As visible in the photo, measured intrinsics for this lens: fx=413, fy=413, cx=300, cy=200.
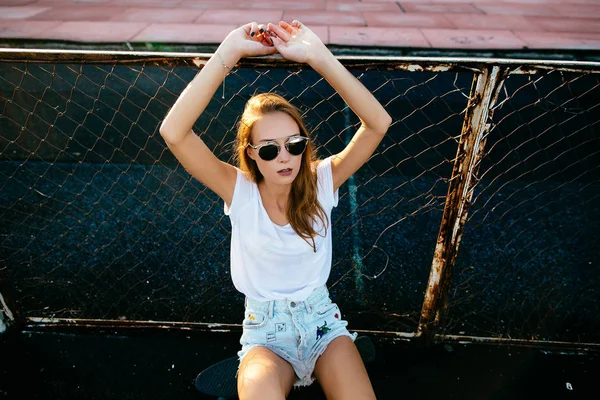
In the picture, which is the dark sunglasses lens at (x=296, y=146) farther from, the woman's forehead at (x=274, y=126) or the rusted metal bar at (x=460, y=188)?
the rusted metal bar at (x=460, y=188)

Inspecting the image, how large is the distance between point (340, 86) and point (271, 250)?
34.4 inches

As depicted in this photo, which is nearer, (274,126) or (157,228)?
(274,126)

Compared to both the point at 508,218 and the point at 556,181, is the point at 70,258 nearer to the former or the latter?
the point at 508,218

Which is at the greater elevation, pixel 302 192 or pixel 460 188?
pixel 302 192

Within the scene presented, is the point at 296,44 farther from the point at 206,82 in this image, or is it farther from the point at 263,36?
the point at 206,82

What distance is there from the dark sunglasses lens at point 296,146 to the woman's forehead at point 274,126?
0.05 metres

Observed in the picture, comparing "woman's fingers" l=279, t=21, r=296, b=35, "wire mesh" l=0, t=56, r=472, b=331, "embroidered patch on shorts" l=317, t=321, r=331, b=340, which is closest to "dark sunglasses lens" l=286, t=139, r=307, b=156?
"wire mesh" l=0, t=56, r=472, b=331

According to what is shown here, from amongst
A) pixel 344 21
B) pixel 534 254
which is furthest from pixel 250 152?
pixel 344 21

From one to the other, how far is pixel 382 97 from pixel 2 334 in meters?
5.23

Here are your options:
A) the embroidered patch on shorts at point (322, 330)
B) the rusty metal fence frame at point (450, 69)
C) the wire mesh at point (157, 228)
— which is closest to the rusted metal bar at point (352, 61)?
the rusty metal fence frame at point (450, 69)

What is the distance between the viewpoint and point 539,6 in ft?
32.3

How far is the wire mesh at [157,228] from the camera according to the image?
3.21m

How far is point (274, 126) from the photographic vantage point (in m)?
1.92

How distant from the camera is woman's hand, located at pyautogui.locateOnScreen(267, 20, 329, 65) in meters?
1.79
